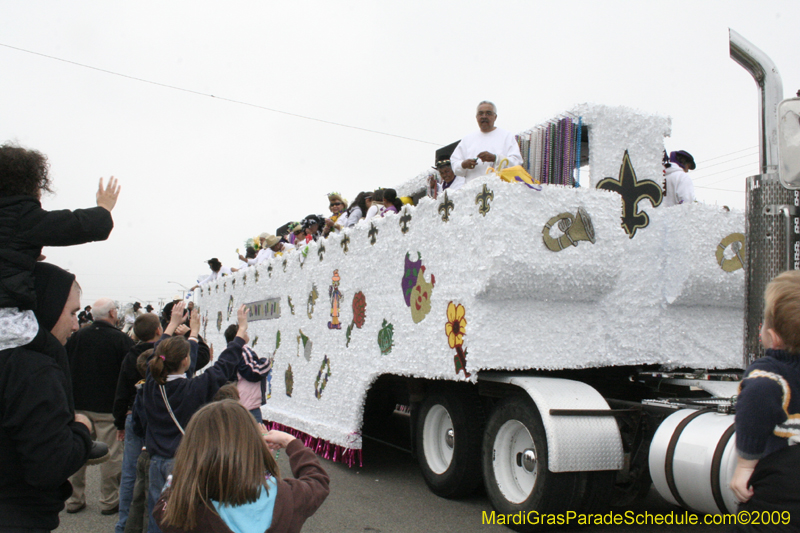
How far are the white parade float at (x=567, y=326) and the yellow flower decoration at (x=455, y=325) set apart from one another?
0.02 meters

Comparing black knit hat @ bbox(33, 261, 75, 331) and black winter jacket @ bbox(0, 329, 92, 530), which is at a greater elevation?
black knit hat @ bbox(33, 261, 75, 331)

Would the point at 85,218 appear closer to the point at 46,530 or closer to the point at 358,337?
the point at 46,530

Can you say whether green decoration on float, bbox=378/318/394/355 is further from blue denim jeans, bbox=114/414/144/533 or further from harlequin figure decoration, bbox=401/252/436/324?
blue denim jeans, bbox=114/414/144/533

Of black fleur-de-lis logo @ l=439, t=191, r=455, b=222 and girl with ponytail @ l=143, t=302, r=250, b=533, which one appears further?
black fleur-de-lis logo @ l=439, t=191, r=455, b=222

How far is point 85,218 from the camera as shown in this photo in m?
2.16

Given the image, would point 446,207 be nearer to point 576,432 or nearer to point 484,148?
point 484,148

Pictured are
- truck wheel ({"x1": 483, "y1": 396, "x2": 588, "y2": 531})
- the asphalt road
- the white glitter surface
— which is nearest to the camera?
truck wheel ({"x1": 483, "y1": 396, "x2": 588, "y2": 531})

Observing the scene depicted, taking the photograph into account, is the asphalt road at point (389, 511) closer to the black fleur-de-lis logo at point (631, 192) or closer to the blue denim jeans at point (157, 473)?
the blue denim jeans at point (157, 473)

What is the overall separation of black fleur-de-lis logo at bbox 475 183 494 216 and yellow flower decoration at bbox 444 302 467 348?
2.43ft

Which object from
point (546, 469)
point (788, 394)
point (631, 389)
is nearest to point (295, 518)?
point (788, 394)

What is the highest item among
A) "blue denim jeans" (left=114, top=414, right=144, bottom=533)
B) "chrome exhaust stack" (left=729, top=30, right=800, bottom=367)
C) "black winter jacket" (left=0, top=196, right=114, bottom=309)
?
"chrome exhaust stack" (left=729, top=30, right=800, bottom=367)

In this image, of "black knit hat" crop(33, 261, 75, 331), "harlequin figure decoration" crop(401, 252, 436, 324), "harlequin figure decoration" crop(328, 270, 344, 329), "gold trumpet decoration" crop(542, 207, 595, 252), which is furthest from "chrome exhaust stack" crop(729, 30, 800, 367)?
"harlequin figure decoration" crop(328, 270, 344, 329)

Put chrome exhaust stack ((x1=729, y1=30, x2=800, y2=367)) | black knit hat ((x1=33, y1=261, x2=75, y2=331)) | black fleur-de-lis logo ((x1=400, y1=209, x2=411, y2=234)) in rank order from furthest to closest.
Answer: black fleur-de-lis logo ((x1=400, y1=209, x2=411, y2=234))
chrome exhaust stack ((x1=729, y1=30, x2=800, y2=367))
black knit hat ((x1=33, y1=261, x2=75, y2=331))

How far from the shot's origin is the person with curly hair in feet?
6.54
